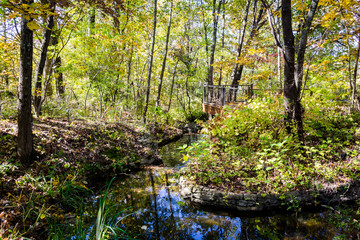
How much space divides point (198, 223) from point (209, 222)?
22 centimetres

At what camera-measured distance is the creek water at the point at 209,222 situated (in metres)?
3.54

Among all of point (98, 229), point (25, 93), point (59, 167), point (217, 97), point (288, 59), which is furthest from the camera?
point (217, 97)

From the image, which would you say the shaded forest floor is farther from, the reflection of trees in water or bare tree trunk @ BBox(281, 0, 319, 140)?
bare tree trunk @ BBox(281, 0, 319, 140)

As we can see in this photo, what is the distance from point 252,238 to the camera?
138 inches

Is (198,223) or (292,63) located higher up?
(292,63)

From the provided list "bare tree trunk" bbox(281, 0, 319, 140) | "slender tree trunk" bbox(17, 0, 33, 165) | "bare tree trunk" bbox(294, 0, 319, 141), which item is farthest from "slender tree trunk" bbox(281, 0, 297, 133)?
"slender tree trunk" bbox(17, 0, 33, 165)

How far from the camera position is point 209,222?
3965 millimetres

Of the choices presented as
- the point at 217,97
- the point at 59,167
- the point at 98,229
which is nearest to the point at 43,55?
the point at 59,167

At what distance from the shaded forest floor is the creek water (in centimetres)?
72

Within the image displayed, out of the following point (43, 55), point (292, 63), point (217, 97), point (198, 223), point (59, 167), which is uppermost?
point (43, 55)

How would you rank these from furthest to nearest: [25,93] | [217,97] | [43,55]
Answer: [217,97]
[43,55]
[25,93]

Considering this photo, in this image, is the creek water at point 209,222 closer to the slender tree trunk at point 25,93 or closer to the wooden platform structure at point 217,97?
the slender tree trunk at point 25,93

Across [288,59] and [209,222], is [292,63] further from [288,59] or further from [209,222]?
[209,222]

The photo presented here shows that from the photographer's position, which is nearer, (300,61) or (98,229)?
(98,229)
